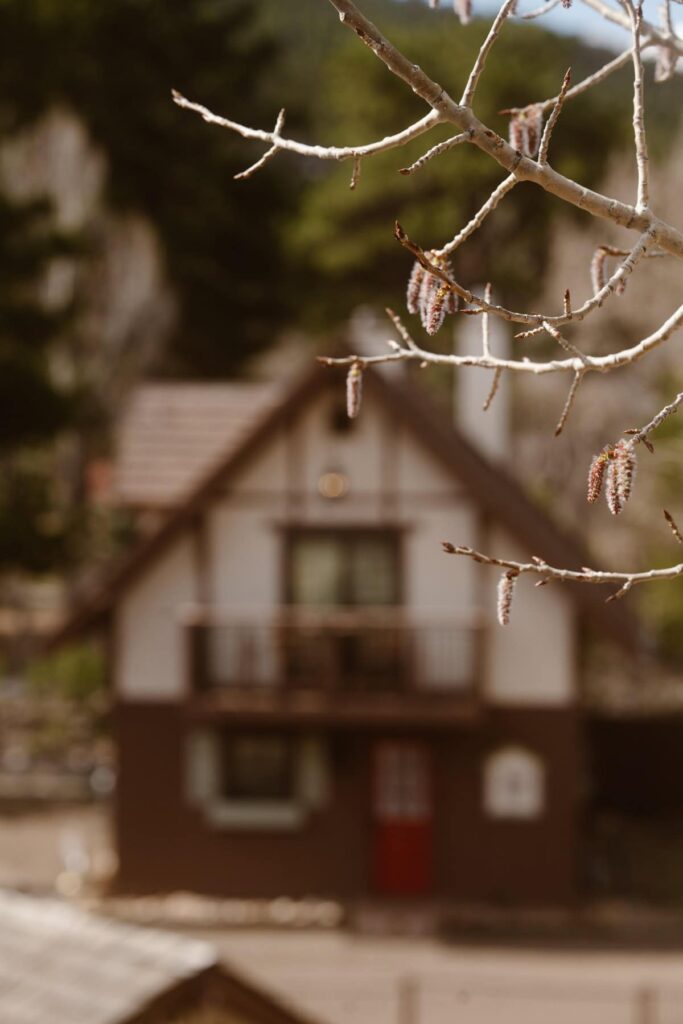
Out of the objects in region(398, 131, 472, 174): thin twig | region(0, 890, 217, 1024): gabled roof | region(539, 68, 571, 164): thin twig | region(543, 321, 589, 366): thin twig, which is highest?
region(539, 68, 571, 164): thin twig

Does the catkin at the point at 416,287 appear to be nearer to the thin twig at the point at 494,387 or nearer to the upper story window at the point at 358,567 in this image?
the thin twig at the point at 494,387

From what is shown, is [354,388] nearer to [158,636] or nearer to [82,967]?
[82,967]

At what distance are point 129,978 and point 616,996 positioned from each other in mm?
9308

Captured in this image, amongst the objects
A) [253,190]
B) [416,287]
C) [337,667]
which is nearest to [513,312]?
[416,287]

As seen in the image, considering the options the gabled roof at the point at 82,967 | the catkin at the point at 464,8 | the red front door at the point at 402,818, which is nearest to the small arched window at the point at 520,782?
the red front door at the point at 402,818

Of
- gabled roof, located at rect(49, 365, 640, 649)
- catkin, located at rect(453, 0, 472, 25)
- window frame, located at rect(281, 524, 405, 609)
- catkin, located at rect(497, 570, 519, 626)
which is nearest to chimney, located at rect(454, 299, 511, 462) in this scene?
gabled roof, located at rect(49, 365, 640, 649)

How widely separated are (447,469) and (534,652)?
8.32ft

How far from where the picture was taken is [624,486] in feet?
11.0

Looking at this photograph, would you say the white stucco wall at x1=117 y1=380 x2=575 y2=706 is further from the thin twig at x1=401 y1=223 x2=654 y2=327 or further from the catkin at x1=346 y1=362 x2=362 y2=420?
the thin twig at x1=401 y1=223 x2=654 y2=327

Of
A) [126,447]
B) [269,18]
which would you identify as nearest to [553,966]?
[126,447]

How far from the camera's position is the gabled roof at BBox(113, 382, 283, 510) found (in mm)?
20047

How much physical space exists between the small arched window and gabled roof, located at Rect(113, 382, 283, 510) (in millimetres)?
5196

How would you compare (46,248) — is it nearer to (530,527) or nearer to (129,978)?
(530,527)

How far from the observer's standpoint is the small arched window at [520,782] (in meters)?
19.5
